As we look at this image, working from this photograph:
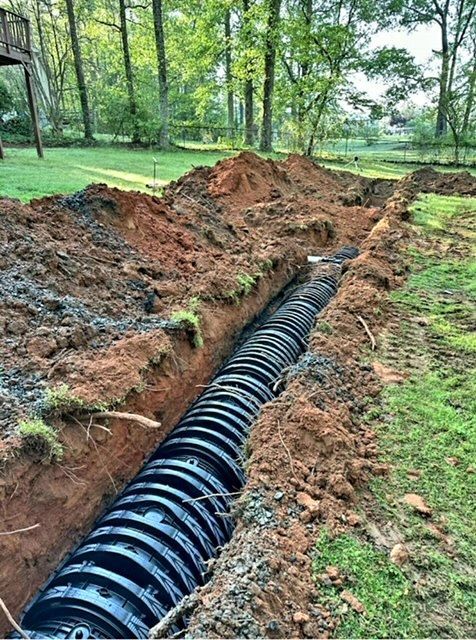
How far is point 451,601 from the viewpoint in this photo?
2770 millimetres

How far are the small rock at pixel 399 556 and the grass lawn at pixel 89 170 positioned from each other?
7946 mm

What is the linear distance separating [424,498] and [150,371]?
2701 millimetres

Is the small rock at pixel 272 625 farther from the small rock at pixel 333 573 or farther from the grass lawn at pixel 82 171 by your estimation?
the grass lawn at pixel 82 171

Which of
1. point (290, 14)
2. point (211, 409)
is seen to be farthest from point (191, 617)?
point (290, 14)

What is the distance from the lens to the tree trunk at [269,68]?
23.2 m

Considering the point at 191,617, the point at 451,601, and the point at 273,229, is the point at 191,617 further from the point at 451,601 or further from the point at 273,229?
the point at 273,229

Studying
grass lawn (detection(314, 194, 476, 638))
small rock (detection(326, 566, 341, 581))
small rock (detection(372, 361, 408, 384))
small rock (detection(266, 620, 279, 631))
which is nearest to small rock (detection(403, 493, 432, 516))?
grass lawn (detection(314, 194, 476, 638))

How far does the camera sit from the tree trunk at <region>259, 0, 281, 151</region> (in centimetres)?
2322

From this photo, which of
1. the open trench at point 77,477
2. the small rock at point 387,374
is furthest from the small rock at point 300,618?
the small rock at point 387,374

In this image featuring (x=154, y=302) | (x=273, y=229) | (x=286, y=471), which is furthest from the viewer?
(x=273, y=229)

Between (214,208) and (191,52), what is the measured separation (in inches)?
821

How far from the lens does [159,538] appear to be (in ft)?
9.97

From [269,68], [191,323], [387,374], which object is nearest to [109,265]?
[191,323]

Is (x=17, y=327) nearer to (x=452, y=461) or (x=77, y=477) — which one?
(x=77, y=477)
